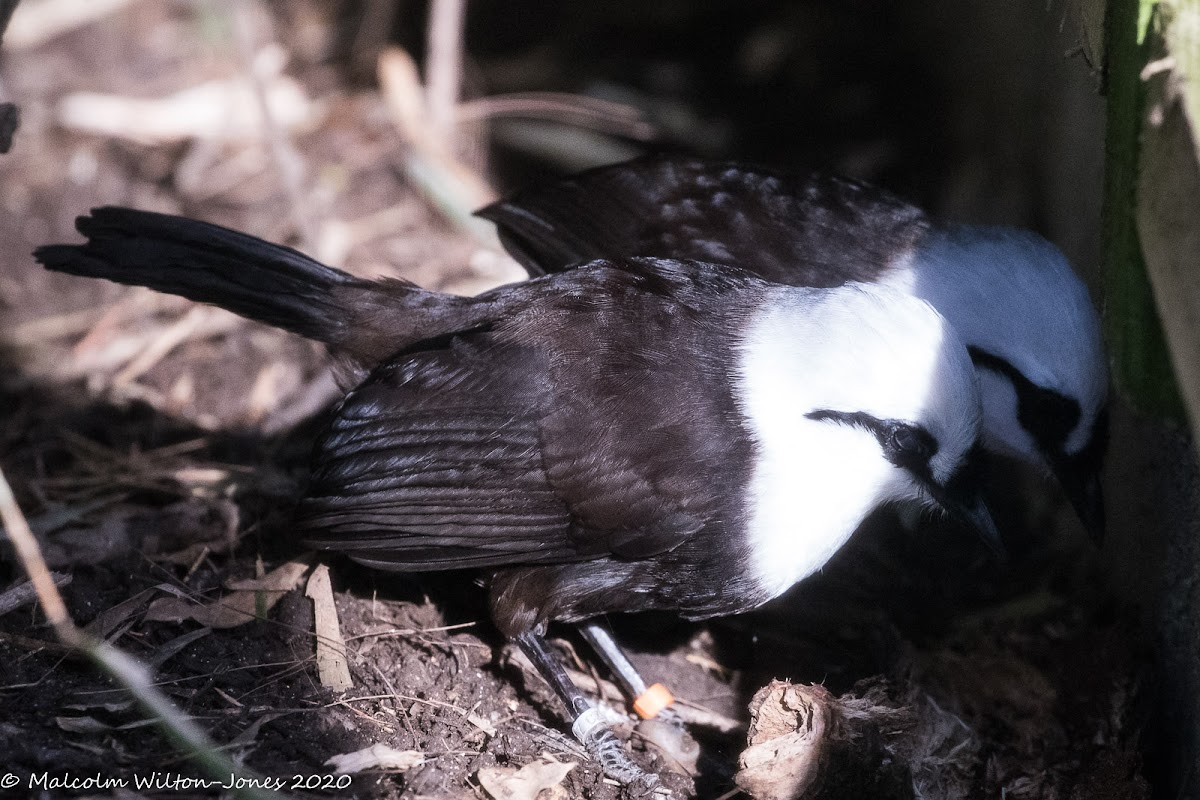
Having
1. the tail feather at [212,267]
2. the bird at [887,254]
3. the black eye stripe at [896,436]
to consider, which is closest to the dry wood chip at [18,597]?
the tail feather at [212,267]

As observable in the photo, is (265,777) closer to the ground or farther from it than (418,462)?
closer to the ground

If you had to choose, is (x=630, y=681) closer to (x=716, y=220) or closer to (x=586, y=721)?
(x=586, y=721)

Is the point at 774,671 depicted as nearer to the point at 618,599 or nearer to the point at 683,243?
the point at 618,599

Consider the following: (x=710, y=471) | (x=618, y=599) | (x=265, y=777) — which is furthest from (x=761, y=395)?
(x=265, y=777)

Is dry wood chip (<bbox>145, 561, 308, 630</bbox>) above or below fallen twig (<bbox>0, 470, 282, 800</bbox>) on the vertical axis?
below

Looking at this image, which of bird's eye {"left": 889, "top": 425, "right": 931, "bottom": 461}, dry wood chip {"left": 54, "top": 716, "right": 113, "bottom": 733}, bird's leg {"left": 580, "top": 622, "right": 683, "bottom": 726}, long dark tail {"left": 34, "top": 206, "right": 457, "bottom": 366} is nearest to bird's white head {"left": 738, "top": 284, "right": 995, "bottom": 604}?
bird's eye {"left": 889, "top": 425, "right": 931, "bottom": 461}

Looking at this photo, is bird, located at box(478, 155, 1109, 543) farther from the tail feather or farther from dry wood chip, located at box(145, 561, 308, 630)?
dry wood chip, located at box(145, 561, 308, 630)
